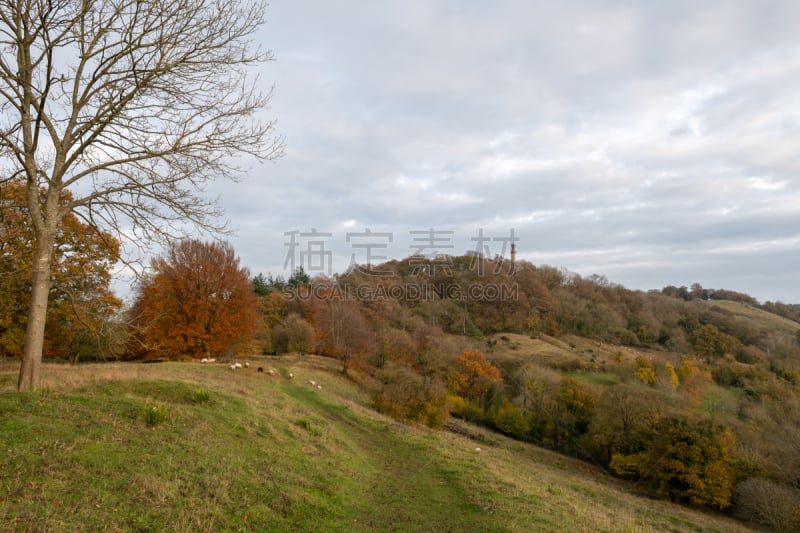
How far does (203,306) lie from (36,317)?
25.2 meters

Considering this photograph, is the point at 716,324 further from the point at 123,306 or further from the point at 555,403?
the point at 123,306

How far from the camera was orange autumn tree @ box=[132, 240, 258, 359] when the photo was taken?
31219 millimetres

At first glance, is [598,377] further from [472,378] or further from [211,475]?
[211,475]

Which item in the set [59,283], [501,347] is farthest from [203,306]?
[501,347]

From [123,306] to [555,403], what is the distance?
4269 cm

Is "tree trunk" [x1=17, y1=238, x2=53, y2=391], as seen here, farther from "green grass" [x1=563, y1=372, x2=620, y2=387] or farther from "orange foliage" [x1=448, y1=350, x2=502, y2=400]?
"green grass" [x1=563, y1=372, x2=620, y2=387]

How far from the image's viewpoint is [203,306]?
31.7m

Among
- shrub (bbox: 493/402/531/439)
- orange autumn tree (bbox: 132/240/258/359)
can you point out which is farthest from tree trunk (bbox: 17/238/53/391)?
shrub (bbox: 493/402/531/439)

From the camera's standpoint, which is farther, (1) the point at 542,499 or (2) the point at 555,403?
(2) the point at 555,403

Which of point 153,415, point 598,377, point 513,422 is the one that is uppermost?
point 153,415

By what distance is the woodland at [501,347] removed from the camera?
21016 mm

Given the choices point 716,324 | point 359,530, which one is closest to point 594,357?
point 716,324

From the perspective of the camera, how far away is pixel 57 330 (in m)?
24.7

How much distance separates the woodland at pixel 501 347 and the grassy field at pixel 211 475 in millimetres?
1711
